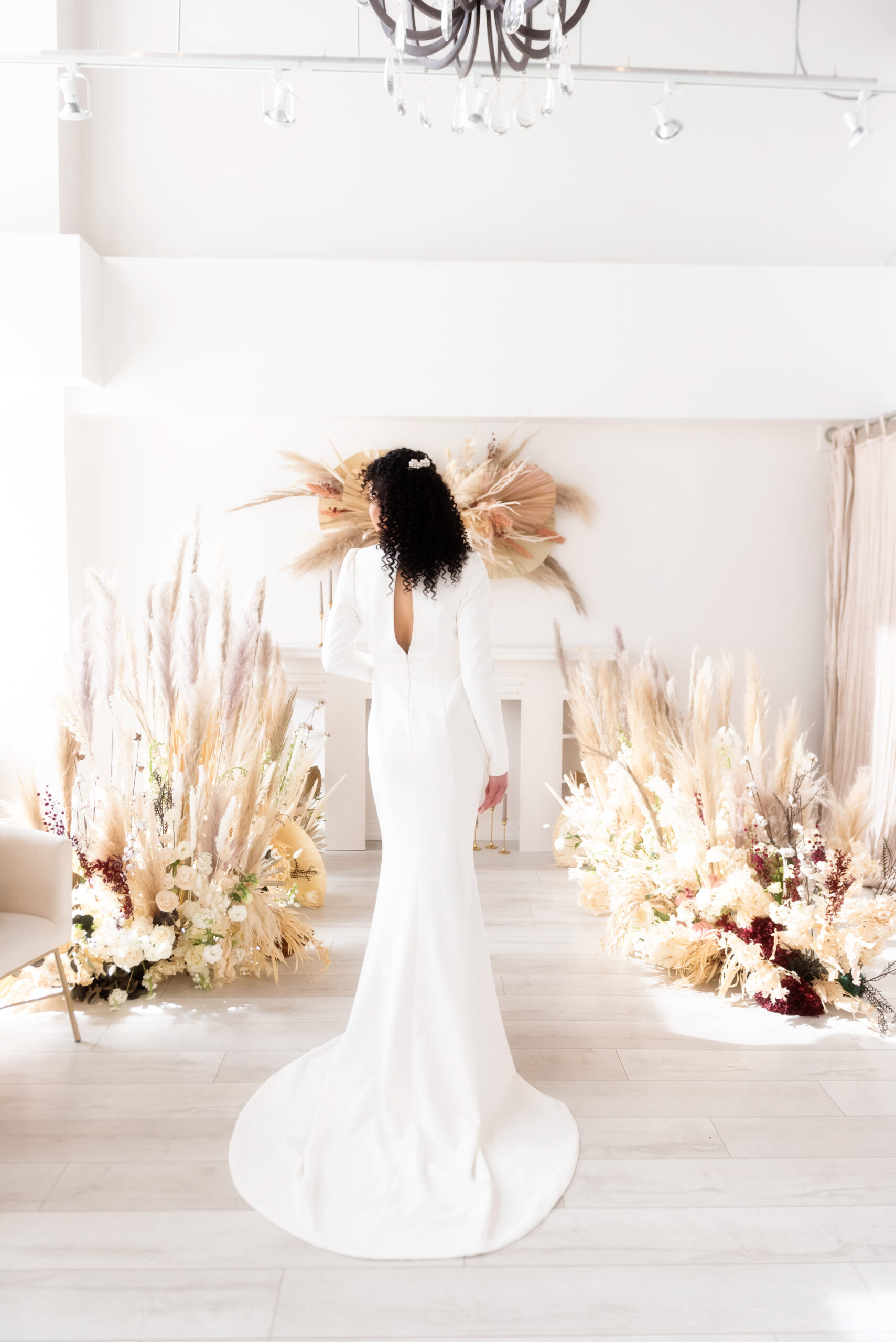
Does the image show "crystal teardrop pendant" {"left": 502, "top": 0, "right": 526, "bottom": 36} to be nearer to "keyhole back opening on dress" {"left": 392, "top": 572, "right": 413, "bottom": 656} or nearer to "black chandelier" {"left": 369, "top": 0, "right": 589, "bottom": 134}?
"black chandelier" {"left": 369, "top": 0, "right": 589, "bottom": 134}

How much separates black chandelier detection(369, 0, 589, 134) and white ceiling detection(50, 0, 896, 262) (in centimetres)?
209

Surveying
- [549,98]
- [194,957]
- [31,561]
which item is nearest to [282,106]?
[549,98]

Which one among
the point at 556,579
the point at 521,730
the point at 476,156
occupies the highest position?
the point at 476,156

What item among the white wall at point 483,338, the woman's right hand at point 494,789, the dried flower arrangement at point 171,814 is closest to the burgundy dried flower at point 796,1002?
the woman's right hand at point 494,789

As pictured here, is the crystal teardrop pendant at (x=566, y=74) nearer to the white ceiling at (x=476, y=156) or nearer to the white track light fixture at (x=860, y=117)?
the white track light fixture at (x=860, y=117)

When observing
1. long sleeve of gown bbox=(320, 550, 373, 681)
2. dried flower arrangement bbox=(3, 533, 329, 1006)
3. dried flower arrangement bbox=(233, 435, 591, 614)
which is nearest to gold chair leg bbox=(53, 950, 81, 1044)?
dried flower arrangement bbox=(3, 533, 329, 1006)

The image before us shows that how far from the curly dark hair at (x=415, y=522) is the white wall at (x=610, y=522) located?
2598 millimetres

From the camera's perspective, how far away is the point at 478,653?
2.28 m

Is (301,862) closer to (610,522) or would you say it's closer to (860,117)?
(610,522)

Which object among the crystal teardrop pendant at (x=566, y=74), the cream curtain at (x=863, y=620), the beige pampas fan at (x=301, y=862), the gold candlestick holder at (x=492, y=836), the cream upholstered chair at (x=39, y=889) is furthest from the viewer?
the gold candlestick holder at (x=492, y=836)

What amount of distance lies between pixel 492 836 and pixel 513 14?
368 centimetres

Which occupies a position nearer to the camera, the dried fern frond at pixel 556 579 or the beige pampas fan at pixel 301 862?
the beige pampas fan at pixel 301 862

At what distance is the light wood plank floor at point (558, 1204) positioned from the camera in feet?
5.76

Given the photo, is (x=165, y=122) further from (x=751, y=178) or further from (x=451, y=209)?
(x=751, y=178)
